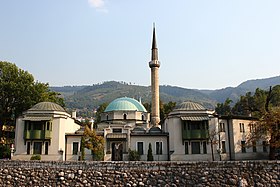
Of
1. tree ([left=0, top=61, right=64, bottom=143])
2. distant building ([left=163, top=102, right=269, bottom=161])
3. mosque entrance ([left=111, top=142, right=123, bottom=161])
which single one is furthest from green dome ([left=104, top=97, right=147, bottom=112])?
distant building ([left=163, top=102, right=269, bottom=161])

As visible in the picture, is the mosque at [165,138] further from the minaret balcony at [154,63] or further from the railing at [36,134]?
the minaret balcony at [154,63]

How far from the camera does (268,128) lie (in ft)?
97.5

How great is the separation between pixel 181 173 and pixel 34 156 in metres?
19.3

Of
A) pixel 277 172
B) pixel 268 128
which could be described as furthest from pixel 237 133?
pixel 277 172

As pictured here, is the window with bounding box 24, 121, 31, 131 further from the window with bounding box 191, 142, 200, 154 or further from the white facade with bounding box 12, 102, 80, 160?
the window with bounding box 191, 142, 200, 154

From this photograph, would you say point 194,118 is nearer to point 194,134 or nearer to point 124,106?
point 194,134

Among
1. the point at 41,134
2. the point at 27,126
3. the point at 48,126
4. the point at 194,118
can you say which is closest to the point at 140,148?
the point at 194,118

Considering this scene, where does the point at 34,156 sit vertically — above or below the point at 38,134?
below

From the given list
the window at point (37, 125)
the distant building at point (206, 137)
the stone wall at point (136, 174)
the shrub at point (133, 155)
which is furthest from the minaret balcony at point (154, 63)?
the stone wall at point (136, 174)

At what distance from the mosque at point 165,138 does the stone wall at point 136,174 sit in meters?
15.1

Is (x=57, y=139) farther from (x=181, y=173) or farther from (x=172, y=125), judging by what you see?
(x=181, y=173)

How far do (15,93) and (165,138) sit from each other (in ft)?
68.5

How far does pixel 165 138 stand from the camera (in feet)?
117

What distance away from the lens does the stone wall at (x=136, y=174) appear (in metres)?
17.9
